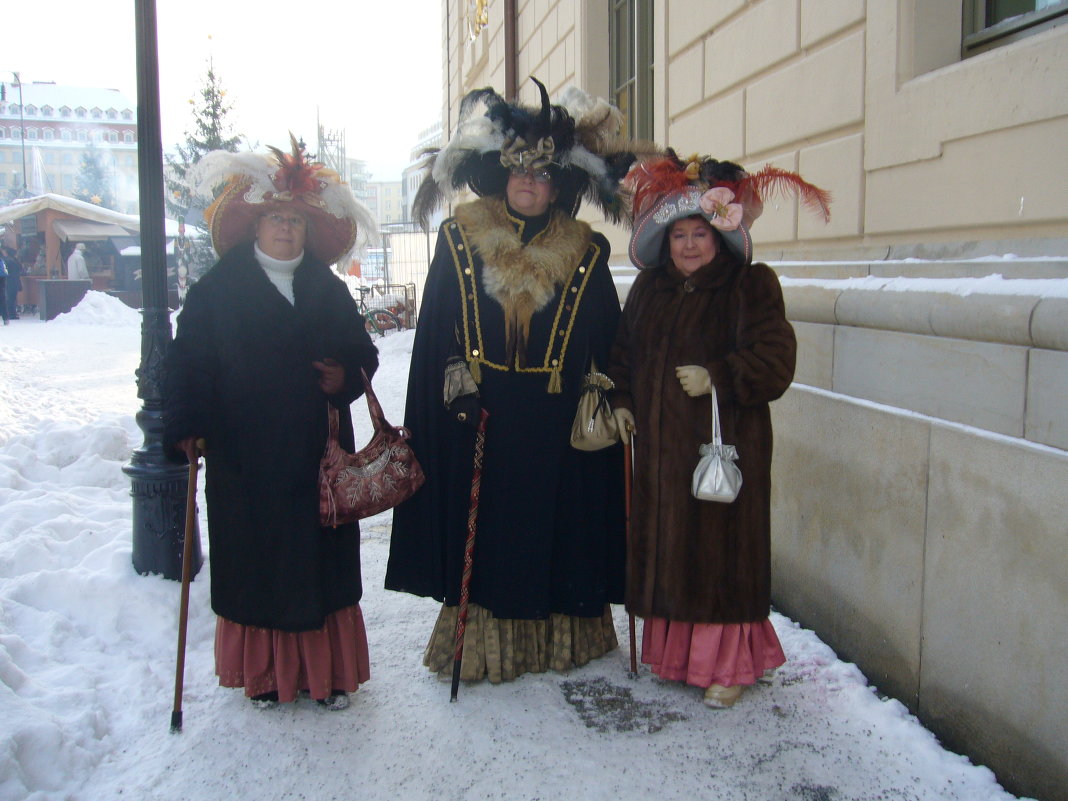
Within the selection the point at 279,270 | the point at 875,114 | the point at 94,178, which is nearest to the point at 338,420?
the point at 279,270

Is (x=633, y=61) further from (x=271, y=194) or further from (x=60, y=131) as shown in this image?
(x=60, y=131)

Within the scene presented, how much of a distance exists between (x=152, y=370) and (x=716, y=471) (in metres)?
2.91

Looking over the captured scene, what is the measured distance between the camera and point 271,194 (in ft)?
10.2

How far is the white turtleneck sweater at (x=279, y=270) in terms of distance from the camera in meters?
3.13

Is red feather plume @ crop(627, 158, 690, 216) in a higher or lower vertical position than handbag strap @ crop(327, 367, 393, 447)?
higher

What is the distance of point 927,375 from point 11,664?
3325mm

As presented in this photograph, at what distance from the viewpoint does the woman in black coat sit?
3.03m

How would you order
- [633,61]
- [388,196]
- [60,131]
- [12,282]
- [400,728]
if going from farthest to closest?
[60,131] < [388,196] < [12,282] < [633,61] < [400,728]

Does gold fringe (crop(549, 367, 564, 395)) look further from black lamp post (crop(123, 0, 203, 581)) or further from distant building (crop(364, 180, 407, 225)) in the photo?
distant building (crop(364, 180, 407, 225))

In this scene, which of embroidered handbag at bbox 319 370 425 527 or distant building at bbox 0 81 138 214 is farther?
distant building at bbox 0 81 138 214

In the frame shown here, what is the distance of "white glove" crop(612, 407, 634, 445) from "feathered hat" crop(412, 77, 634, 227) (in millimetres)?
828

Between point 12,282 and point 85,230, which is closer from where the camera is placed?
point 12,282

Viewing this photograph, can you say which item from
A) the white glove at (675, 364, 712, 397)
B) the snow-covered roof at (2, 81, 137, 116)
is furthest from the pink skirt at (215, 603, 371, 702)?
the snow-covered roof at (2, 81, 137, 116)

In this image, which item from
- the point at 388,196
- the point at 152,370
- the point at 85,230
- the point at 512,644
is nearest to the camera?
the point at 512,644
